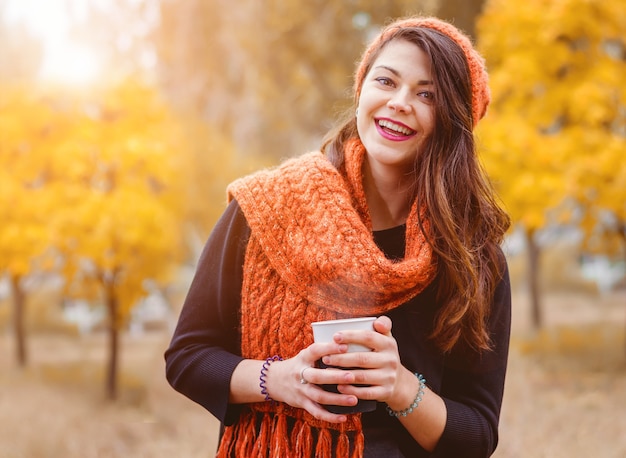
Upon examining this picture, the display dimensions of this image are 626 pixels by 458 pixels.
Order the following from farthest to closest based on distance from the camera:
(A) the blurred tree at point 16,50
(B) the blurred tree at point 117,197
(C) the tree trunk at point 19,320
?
(A) the blurred tree at point 16,50 → (C) the tree trunk at point 19,320 → (B) the blurred tree at point 117,197

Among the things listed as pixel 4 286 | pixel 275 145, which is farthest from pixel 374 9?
pixel 4 286

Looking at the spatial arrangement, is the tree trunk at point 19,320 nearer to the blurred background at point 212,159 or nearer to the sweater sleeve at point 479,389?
the blurred background at point 212,159

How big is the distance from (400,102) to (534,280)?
10152 mm

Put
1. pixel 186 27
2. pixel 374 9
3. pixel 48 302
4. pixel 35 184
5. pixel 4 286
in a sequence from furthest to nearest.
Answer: pixel 4 286 → pixel 48 302 → pixel 35 184 → pixel 186 27 → pixel 374 9

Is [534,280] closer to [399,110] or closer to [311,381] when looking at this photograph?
[399,110]

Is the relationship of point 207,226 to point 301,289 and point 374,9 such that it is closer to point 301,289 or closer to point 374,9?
point 374,9

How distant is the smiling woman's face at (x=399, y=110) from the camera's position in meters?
1.49

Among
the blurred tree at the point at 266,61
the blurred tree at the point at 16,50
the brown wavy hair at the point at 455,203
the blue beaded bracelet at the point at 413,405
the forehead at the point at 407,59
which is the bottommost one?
the blue beaded bracelet at the point at 413,405

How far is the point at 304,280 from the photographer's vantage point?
4.71ft

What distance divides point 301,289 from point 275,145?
28.5ft

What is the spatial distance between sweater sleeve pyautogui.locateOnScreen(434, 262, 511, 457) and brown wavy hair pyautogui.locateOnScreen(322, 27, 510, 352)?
0.12ft

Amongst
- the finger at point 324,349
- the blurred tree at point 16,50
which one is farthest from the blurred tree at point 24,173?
the finger at point 324,349

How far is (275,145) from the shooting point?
997cm

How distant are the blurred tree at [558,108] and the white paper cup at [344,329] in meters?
6.14
